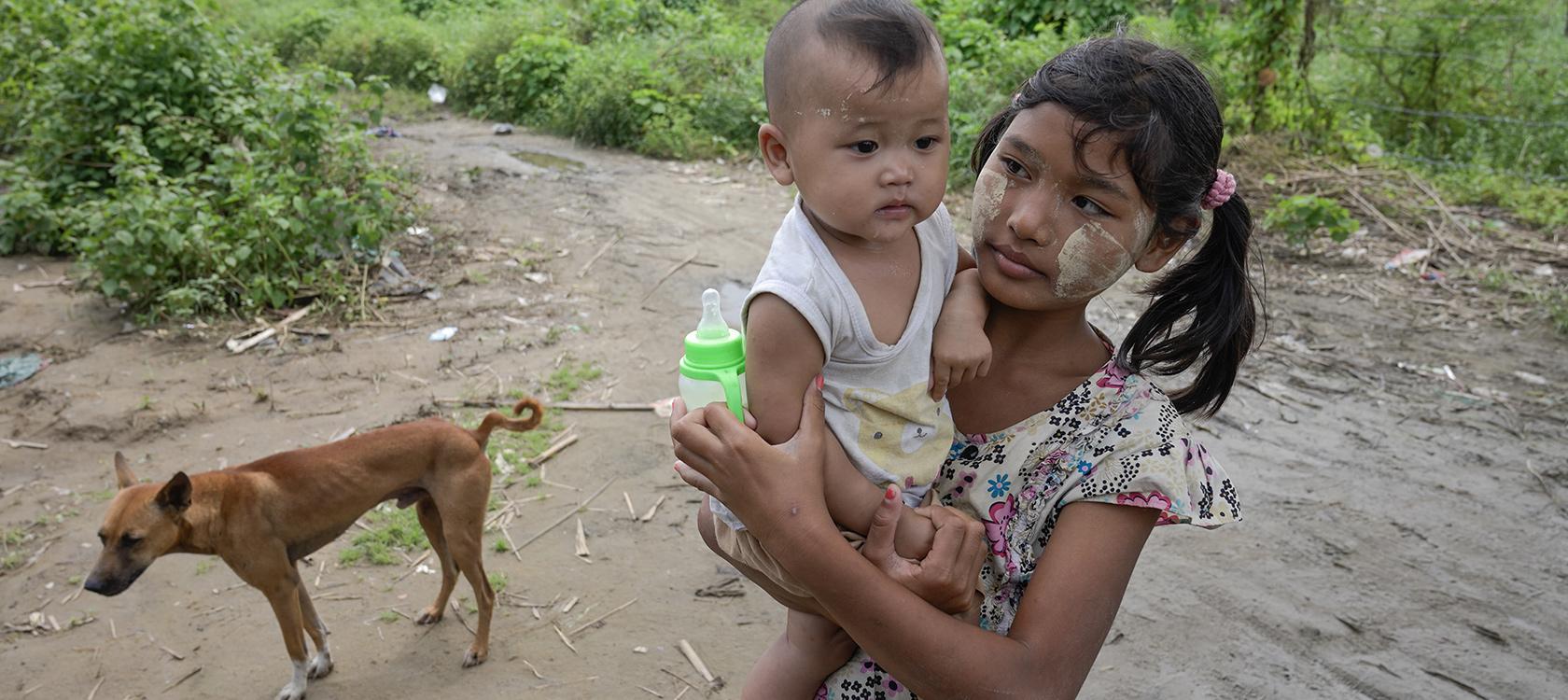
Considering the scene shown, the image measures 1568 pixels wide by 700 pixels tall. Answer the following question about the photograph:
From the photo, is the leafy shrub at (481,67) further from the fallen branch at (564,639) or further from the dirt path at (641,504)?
the fallen branch at (564,639)

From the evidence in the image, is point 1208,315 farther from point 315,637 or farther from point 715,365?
point 315,637

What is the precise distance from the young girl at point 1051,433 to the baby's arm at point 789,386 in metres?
0.03

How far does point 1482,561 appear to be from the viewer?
4105 millimetres

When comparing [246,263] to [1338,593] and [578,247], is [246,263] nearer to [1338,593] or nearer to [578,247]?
[578,247]

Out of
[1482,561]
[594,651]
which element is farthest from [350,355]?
[1482,561]

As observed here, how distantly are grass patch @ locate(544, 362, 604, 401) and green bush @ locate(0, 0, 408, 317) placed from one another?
5.76 feet

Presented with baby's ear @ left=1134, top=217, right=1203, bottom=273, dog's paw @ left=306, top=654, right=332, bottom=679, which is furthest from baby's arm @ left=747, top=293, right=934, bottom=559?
dog's paw @ left=306, top=654, right=332, bottom=679

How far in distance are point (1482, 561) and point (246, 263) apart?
6701 mm

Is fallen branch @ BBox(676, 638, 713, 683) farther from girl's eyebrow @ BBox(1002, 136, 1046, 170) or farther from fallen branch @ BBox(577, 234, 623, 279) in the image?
fallen branch @ BBox(577, 234, 623, 279)

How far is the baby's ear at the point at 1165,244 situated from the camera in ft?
6.15

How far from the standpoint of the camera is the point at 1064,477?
71.6 inches

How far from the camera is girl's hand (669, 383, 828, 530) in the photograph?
1.66 meters

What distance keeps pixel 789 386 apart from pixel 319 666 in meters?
2.80

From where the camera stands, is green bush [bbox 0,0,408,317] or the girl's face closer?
the girl's face
